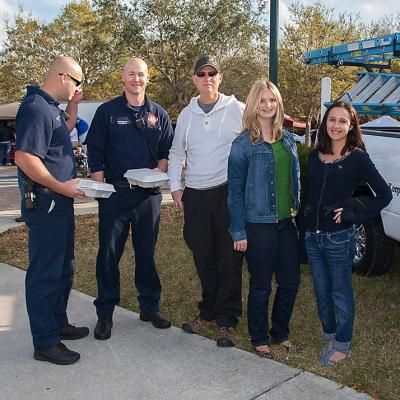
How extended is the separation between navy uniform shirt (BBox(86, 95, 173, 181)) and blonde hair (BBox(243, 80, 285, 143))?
81cm

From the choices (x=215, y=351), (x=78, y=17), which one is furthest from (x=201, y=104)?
(x=78, y=17)

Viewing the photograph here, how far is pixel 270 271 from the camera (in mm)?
3352

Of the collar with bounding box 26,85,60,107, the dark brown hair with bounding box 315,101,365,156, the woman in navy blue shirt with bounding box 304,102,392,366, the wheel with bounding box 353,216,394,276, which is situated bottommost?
the wheel with bounding box 353,216,394,276

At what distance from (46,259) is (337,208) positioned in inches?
72.7

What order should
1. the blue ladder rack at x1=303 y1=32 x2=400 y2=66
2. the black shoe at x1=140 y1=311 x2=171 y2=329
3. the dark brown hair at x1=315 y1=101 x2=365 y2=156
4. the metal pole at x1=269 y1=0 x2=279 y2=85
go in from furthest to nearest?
the metal pole at x1=269 y1=0 x2=279 y2=85
the blue ladder rack at x1=303 y1=32 x2=400 y2=66
the black shoe at x1=140 y1=311 x2=171 y2=329
the dark brown hair at x1=315 y1=101 x2=365 y2=156

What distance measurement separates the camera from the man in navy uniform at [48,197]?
3184 millimetres

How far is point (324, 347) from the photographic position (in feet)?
11.6

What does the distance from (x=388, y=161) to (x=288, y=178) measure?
5.59 ft

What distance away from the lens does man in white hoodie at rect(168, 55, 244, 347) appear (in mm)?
3600

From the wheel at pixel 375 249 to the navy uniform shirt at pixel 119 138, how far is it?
90.1 inches

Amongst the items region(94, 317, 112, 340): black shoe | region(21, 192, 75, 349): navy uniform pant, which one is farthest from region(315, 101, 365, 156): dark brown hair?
region(94, 317, 112, 340): black shoe

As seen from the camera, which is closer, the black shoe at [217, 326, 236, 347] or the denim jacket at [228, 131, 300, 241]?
the denim jacket at [228, 131, 300, 241]

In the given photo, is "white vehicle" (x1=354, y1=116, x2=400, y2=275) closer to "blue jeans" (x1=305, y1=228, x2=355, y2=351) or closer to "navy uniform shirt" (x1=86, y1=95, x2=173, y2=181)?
"blue jeans" (x1=305, y1=228, x2=355, y2=351)

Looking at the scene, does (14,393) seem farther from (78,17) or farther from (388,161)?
(78,17)
